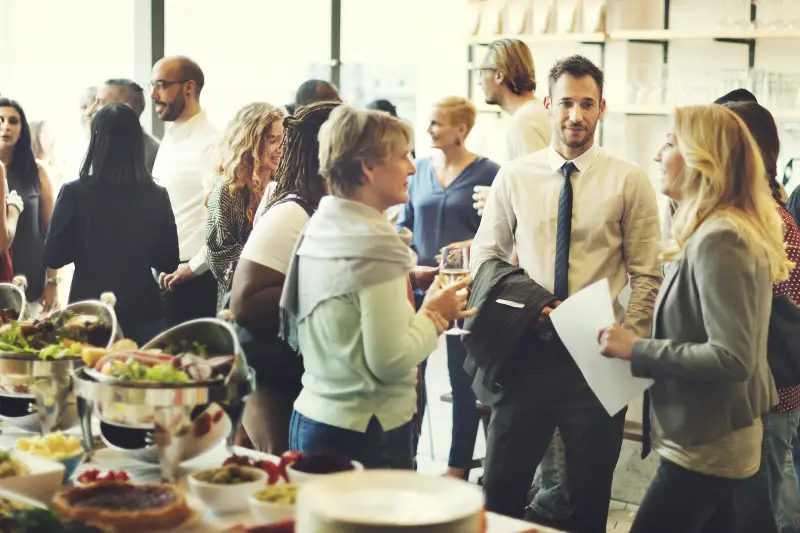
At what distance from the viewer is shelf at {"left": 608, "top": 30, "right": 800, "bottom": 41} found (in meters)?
5.77

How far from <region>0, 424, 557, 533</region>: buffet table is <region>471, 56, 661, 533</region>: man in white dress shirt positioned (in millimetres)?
1008

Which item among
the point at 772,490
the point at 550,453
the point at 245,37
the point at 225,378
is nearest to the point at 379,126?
the point at 225,378

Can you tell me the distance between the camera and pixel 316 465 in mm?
2064

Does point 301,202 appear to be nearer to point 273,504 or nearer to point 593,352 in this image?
point 593,352

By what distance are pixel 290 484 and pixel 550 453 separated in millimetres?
2499

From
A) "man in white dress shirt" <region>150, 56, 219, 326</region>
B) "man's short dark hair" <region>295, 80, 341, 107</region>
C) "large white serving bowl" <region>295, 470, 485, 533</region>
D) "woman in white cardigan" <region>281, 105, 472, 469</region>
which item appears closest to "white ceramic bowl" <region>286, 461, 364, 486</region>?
"woman in white cardigan" <region>281, 105, 472, 469</region>

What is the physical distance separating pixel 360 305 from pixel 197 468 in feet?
1.54

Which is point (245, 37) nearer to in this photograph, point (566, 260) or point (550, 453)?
point (550, 453)

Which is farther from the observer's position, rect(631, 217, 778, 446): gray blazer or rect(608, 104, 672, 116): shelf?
rect(608, 104, 672, 116): shelf

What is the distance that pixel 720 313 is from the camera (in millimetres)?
2451

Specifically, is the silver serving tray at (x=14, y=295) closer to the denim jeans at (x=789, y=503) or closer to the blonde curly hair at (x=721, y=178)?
the blonde curly hair at (x=721, y=178)

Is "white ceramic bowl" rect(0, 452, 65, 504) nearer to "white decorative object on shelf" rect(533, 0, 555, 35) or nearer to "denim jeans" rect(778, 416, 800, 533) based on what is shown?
"denim jeans" rect(778, 416, 800, 533)

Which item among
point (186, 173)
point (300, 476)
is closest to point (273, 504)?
point (300, 476)

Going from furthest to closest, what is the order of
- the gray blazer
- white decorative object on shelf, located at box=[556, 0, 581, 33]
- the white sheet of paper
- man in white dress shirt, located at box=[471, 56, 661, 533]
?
white decorative object on shelf, located at box=[556, 0, 581, 33], man in white dress shirt, located at box=[471, 56, 661, 533], the white sheet of paper, the gray blazer
